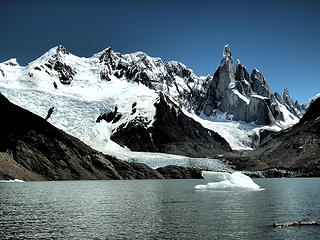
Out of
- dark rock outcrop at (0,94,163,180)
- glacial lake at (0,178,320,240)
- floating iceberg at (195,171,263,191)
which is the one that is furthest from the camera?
dark rock outcrop at (0,94,163,180)

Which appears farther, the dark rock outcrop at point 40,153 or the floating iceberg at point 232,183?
the dark rock outcrop at point 40,153

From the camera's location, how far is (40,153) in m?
169

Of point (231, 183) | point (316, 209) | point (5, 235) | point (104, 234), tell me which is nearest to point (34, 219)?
point (5, 235)

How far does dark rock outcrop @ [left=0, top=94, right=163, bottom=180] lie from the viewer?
15855 centimetres

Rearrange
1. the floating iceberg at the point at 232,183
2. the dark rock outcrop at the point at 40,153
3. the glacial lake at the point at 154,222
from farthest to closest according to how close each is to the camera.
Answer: the dark rock outcrop at the point at 40,153
the floating iceberg at the point at 232,183
the glacial lake at the point at 154,222

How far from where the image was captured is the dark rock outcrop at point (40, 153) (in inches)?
6242

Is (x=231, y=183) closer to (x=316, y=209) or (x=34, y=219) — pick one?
(x=316, y=209)

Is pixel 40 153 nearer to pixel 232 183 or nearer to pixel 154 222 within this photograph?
pixel 232 183

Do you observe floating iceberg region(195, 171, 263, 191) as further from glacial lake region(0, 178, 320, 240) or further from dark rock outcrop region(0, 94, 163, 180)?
dark rock outcrop region(0, 94, 163, 180)

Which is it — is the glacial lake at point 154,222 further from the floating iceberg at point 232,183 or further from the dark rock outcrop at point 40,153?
the dark rock outcrop at point 40,153

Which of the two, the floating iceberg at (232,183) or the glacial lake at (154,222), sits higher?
the floating iceberg at (232,183)

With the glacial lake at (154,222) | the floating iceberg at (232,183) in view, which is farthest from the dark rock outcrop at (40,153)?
the glacial lake at (154,222)

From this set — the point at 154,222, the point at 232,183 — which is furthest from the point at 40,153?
the point at 154,222

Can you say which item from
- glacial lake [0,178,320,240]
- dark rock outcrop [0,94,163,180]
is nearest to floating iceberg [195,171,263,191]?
glacial lake [0,178,320,240]
